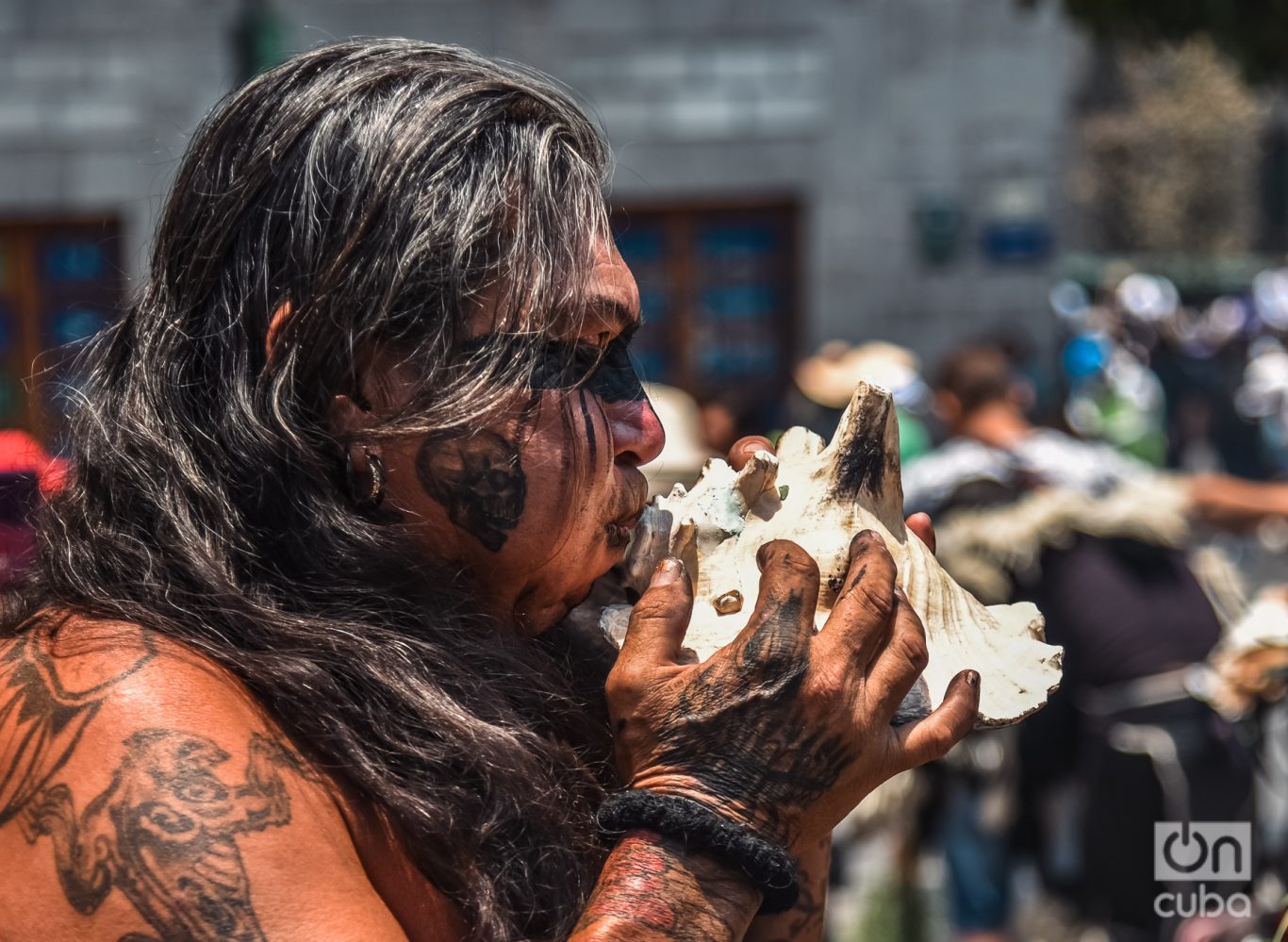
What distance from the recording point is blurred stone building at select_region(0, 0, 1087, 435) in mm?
11359

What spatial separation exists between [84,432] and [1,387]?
11.2m

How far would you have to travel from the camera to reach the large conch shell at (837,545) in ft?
4.78

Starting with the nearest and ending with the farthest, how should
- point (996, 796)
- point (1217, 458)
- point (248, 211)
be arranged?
point (248, 211), point (996, 796), point (1217, 458)

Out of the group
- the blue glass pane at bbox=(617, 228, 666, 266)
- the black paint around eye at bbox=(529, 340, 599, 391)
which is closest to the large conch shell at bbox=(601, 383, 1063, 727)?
the black paint around eye at bbox=(529, 340, 599, 391)

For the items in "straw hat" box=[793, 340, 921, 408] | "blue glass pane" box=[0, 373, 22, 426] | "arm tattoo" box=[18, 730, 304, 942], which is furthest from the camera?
"blue glass pane" box=[0, 373, 22, 426]

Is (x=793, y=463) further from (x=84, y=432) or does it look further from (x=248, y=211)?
(x=84, y=432)

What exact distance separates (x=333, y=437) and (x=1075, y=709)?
13.5 feet

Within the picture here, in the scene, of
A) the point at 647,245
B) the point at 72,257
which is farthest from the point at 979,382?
the point at 72,257

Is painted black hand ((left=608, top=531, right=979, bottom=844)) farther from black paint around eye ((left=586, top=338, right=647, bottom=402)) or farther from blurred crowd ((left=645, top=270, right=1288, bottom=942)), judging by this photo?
blurred crowd ((left=645, top=270, right=1288, bottom=942))

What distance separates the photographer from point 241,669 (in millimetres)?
1360

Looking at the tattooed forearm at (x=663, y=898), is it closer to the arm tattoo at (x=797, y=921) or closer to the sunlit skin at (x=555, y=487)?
the sunlit skin at (x=555, y=487)

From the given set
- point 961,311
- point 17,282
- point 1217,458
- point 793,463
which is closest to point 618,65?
point 961,311

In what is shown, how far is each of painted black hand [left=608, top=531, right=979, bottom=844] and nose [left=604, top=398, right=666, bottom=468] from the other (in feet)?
0.57

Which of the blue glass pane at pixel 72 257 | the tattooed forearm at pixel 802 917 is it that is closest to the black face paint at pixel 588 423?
the tattooed forearm at pixel 802 917
